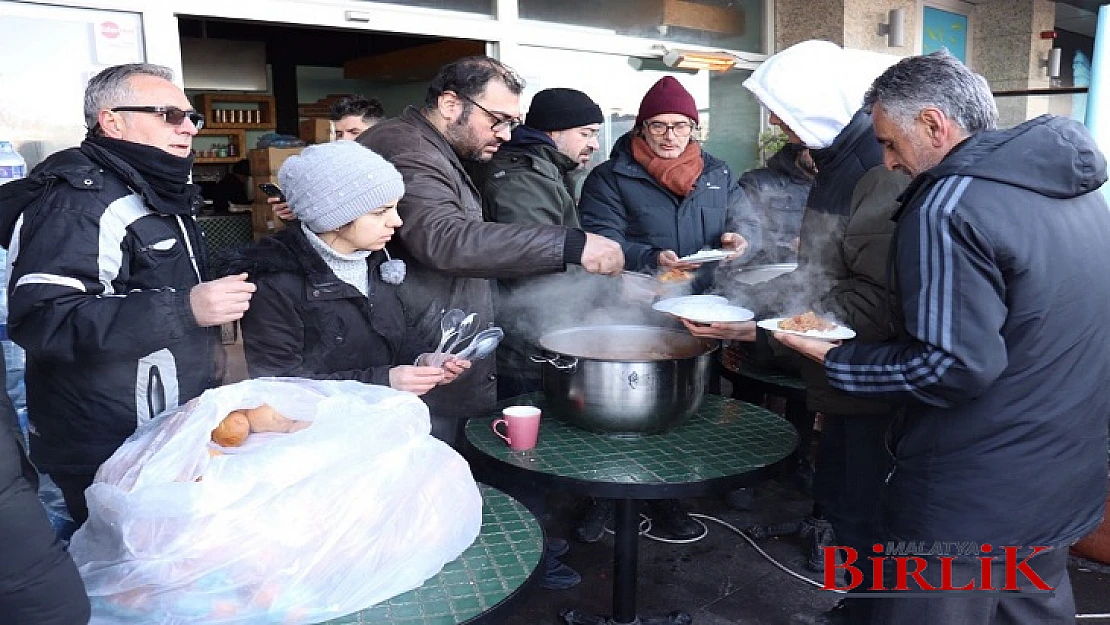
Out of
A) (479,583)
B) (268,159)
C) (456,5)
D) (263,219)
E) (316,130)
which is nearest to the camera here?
(479,583)

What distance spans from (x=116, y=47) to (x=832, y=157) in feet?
10.1

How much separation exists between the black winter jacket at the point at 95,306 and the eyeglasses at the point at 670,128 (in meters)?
2.32

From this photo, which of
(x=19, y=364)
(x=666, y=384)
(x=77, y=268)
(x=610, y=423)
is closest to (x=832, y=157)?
(x=666, y=384)

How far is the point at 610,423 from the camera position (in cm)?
240

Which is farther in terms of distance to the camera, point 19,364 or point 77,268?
point 19,364

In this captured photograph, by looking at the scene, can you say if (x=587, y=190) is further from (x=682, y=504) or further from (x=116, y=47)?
(x=116, y=47)

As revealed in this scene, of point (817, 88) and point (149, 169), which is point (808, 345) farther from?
point (149, 169)

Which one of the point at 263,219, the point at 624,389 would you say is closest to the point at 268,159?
the point at 263,219

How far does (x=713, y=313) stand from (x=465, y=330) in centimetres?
80

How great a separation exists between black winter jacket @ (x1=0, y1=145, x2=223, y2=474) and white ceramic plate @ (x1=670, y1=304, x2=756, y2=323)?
1430mm

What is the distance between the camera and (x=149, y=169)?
6.63ft

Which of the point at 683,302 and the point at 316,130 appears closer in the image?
the point at 683,302

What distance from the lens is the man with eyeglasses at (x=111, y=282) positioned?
1766 millimetres

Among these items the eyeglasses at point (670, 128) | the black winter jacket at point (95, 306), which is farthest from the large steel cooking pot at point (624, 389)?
the eyeglasses at point (670, 128)
